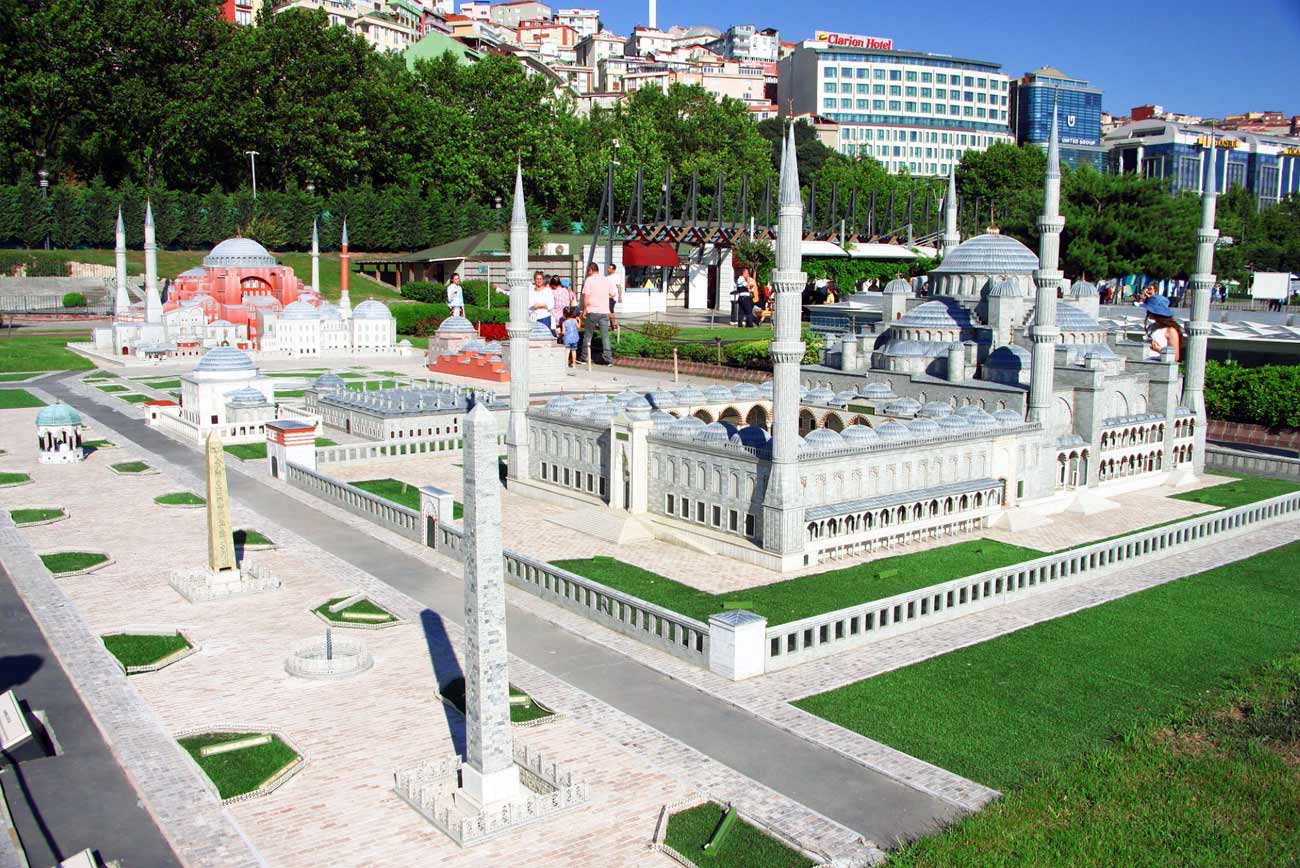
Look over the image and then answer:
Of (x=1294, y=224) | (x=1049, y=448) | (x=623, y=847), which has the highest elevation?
(x=1294, y=224)

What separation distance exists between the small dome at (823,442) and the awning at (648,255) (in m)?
58.3

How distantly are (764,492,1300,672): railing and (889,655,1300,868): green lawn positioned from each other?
458cm

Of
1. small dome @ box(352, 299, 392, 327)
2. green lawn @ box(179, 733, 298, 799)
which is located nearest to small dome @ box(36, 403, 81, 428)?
green lawn @ box(179, 733, 298, 799)

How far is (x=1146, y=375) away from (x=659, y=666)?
70.8ft

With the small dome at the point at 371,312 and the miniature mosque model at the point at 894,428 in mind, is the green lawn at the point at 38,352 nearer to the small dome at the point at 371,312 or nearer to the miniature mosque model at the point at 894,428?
the small dome at the point at 371,312

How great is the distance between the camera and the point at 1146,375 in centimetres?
3200

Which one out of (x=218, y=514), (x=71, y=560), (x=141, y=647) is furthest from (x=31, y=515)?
(x=141, y=647)

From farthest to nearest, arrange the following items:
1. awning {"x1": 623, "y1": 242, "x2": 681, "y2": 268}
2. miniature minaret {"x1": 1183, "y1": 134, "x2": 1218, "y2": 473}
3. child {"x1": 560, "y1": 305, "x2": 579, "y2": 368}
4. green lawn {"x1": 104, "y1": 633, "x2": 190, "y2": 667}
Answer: awning {"x1": 623, "y1": 242, "x2": 681, "y2": 268} < child {"x1": 560, "y1": 305, "x2": 579, "y2": 368} < miniature minaret {"x1": 1183, "y1": 134, "x2": 1218, "y2": 473} < green lawn {"x1": 104, "y1": 633, "x2": 190, "y2": 667}

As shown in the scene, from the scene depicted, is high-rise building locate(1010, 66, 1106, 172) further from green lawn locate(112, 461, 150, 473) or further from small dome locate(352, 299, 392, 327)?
green lawn locate(112, 461, 150, 473)

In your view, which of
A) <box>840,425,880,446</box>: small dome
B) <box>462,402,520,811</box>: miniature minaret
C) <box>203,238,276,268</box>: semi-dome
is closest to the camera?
<box>462,402,520,811</box>: miniature minaret

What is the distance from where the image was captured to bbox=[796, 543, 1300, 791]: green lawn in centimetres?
1380

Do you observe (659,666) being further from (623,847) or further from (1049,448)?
(1049,448)

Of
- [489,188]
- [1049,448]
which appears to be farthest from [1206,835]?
[489,188]

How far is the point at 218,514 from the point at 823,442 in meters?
11.9
